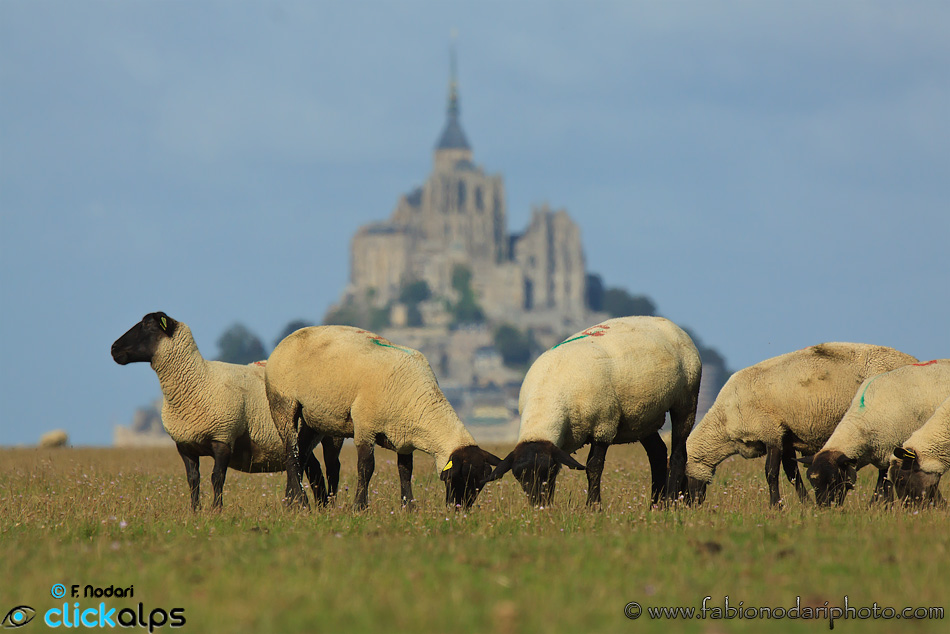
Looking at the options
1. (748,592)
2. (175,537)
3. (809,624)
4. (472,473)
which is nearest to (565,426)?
(472,473)

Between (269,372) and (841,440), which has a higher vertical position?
(269,372)

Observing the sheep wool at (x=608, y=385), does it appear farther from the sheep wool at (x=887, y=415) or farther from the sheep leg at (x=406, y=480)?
the sheep wool at (x=887, y=415)

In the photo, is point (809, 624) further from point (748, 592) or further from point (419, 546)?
point (419, 546)

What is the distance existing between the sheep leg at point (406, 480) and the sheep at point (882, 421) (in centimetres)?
417

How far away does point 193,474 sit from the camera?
11914mm

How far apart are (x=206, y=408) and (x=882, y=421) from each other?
7547 millimetres

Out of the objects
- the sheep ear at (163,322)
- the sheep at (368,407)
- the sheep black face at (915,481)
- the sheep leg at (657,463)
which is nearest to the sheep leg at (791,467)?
the sheep leg at (657,463)

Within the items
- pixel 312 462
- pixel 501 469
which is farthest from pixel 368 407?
pixel 312 462

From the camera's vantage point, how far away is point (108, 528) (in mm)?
9664

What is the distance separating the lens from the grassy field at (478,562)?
5.47m

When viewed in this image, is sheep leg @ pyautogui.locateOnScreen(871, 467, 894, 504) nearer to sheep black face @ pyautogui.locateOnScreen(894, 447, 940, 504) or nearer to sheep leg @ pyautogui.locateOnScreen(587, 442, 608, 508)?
sheep black face @ pyautogui.locateOnScreen(894, 447, 940, 504)

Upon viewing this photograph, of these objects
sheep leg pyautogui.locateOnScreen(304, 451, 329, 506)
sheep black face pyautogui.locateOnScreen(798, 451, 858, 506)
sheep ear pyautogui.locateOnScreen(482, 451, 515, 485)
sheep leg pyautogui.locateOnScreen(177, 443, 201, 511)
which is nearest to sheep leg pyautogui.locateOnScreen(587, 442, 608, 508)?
sheep ear pyautogui.locateOnScreen(482, 451, 515, 485)

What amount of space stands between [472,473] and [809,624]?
5.60m

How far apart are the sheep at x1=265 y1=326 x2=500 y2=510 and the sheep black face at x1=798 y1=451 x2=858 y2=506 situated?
335cm
